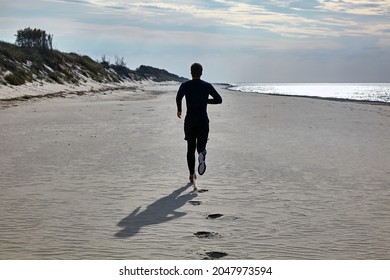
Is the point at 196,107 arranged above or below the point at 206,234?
above

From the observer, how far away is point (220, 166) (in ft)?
30.4

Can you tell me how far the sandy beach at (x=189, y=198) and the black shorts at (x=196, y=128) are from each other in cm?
74

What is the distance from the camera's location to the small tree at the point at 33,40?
159ft

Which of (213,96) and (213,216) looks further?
(213,96)

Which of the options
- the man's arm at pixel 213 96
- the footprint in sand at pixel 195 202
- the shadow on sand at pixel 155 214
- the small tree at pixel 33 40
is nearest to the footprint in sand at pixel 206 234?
the shadow on sand at pixel 155 214

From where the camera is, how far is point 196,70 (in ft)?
25.0

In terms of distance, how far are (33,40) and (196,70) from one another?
149ft

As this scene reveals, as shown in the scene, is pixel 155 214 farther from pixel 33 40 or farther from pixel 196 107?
pixel 33 40

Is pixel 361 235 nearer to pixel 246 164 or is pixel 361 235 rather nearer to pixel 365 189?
pixel 365 189

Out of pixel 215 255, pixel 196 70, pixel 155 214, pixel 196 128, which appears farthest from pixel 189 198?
pixel 215 255

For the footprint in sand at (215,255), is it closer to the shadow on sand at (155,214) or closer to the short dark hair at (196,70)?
the shadow on sand at (155,214)

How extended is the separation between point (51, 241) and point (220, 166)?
4.82 meters

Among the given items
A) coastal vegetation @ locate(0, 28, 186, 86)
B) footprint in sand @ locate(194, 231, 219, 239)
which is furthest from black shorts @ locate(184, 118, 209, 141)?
coastal vegetation @ locate(0, 28, 186, 86)
